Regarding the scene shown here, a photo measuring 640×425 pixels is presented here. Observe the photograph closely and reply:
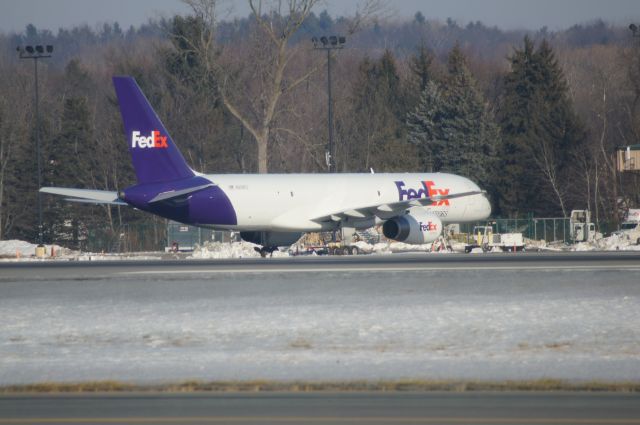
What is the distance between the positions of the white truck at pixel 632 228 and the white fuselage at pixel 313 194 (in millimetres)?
8257

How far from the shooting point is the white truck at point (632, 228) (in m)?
57.1

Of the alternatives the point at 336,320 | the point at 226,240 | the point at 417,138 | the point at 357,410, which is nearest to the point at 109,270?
the point at 336,320

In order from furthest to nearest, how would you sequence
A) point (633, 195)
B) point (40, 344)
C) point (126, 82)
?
point (633, 195) → point (126, 82) → point (40, 344)

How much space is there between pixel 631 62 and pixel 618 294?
221ft

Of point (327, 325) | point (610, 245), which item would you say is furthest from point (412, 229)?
point (327, 325)

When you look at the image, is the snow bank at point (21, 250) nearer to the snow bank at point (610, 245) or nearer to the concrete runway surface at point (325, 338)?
the concrete runway surface at point (325, 338)

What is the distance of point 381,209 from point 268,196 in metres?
4.89

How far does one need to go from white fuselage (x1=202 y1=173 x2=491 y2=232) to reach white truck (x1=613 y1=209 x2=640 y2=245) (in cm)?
826

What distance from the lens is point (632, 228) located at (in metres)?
61.7

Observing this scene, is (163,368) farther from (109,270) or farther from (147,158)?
(147,158)

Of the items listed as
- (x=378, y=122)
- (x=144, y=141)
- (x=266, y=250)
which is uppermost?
(x=378, y=122)

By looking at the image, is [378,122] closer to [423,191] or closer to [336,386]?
[423,191]

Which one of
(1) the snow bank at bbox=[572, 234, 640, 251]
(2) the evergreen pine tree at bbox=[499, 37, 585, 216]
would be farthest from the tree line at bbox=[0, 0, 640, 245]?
(1) the snow bank at bbox=[572, 234, 640, 251]

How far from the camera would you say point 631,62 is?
3585 inches
